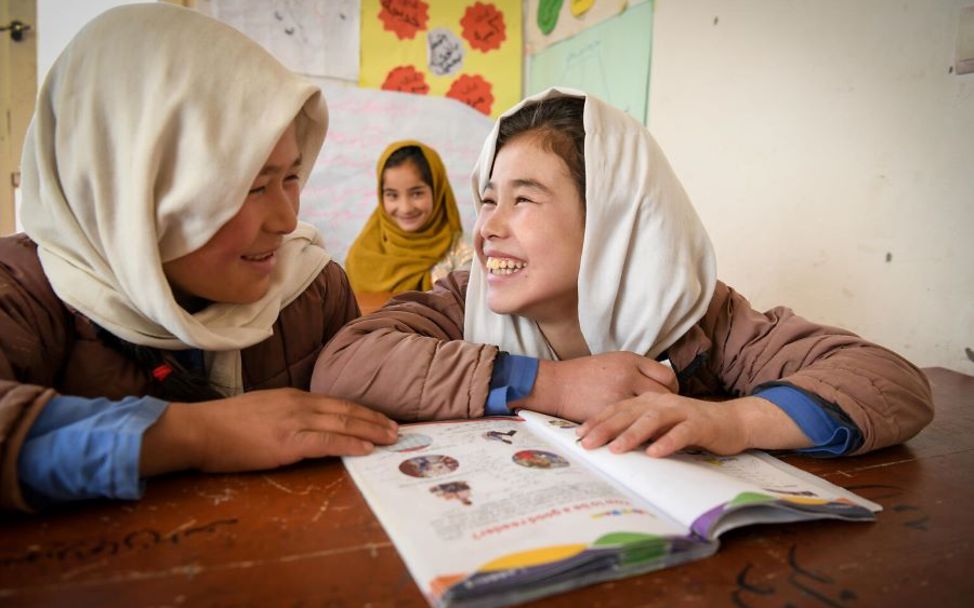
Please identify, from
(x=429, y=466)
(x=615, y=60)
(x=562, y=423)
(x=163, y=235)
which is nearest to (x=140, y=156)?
(x=163, y=235)

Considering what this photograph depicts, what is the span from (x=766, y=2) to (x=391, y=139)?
2020 millimetres

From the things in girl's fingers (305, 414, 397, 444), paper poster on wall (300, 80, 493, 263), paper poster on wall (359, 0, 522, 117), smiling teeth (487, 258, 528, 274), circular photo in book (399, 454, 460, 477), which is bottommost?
circular photo in book (399, 454, 460, 477)

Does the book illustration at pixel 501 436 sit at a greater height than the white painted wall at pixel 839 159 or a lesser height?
lesser

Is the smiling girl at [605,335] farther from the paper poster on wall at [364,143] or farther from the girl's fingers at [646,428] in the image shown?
the paper poster on wall at [364,143]

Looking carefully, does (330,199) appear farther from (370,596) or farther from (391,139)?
(370,596)

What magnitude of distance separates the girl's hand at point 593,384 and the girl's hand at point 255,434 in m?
0.25

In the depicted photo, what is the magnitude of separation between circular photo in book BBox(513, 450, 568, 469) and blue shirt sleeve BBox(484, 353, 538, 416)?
0.15 metres

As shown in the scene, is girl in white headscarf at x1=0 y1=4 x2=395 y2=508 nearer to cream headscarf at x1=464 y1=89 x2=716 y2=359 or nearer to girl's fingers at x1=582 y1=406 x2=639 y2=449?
girl's fingers at x1=582 y1=406 x2=639 y2=449

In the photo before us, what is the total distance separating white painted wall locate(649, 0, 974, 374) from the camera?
1178 millimetres

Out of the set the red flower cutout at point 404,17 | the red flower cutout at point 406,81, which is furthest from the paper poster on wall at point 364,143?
the red flower cutout at point 404,17

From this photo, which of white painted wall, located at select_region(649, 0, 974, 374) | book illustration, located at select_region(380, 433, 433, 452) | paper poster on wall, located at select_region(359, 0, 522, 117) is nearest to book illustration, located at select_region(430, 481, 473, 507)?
book illustration, located at select_region(380, 433, 433, 452)

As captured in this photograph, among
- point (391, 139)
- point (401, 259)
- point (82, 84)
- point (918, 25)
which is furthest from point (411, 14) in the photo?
point (82, 84)

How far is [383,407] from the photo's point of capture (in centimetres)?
82

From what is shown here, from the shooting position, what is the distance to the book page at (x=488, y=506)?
45 centimetres
